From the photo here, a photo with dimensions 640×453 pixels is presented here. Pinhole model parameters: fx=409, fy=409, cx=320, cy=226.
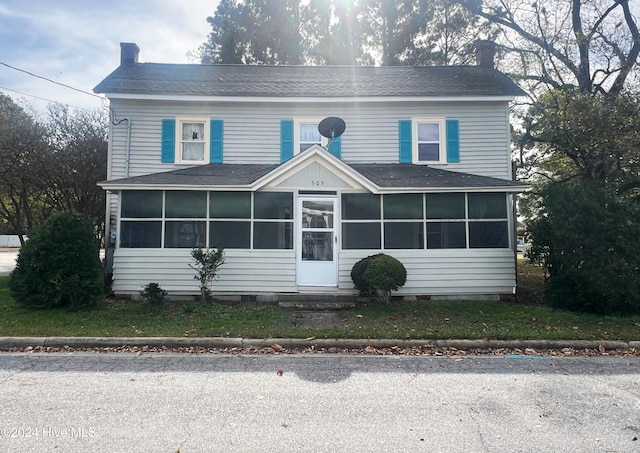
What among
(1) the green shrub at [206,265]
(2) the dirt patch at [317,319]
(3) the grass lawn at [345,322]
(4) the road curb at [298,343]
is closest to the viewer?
(4) the road curb at [298,343]

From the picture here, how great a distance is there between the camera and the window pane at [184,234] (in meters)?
10.5

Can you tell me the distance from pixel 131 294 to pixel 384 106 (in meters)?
8.79

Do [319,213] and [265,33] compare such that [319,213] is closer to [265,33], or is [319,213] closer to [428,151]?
[428,151]

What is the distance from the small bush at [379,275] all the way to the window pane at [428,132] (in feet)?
14.5

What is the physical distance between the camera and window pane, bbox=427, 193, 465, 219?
420 inches

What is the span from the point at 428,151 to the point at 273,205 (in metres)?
5.13

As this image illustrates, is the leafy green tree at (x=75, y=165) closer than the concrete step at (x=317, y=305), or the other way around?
the concrete step at (x=317, y=305)

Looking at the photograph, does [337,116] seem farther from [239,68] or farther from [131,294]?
[131,294]

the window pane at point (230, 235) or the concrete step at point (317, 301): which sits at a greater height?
the window pane at point (230, 235)

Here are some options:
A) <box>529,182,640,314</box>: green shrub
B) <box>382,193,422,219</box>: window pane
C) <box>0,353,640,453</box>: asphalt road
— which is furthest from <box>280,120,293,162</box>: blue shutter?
<box>0,353,640,453</box>: asphalt road

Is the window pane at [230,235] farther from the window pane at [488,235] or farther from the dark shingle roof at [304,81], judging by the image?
the window pane at [488,235]

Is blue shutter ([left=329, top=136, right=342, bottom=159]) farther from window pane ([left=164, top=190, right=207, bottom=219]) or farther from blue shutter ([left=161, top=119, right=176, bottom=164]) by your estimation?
blue shutter ([left=161, top=119, right=176, bottom=164])

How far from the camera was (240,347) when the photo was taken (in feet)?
21.3

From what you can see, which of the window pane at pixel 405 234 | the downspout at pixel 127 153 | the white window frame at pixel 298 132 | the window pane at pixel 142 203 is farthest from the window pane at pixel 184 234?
the window pane at pixel 405 234
